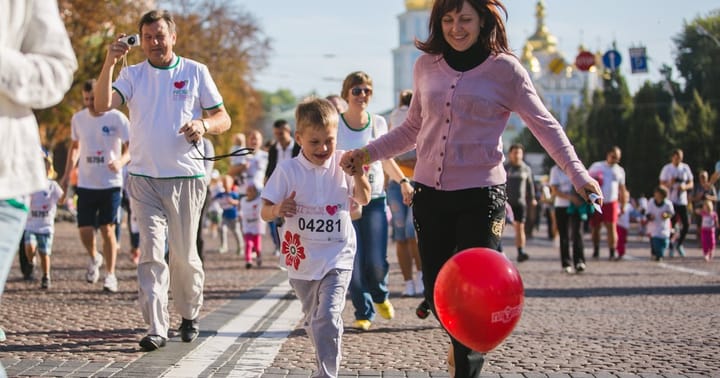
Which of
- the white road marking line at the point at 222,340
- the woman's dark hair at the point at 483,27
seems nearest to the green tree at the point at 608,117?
the white road marking line at the point at 222,340

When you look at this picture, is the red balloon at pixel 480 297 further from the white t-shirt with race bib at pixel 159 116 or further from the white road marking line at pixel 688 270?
the white road marking line at pixel 688 270

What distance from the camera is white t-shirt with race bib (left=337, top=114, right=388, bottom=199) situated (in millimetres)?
8391

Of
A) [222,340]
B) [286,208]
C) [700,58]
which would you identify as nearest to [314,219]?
[286,208]

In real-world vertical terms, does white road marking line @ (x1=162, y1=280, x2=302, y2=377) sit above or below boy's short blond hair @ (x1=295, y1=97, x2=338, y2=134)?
below

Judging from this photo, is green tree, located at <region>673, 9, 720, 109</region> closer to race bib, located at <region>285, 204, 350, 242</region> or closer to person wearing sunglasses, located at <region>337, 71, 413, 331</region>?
person wearing sunglasses, located at <region>337, 71, 413, 331</region>

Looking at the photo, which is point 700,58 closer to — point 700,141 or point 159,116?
point 700,141

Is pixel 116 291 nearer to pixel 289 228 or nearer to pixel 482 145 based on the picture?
pixel 289 228

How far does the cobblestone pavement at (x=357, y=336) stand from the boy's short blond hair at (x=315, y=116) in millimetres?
1458

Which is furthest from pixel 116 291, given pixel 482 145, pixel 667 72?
pixel 667 72

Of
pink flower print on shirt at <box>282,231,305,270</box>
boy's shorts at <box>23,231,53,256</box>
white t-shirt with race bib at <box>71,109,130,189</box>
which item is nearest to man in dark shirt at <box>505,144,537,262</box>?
boy's shorts at <box>23,231,53,256</box>

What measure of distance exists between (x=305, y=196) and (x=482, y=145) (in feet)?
3.23

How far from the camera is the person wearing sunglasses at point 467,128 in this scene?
529 cm

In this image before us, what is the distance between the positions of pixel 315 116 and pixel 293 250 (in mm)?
677

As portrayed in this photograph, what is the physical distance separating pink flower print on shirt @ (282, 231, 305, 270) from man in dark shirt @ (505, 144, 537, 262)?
439 inches
